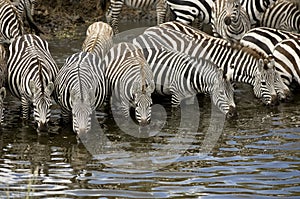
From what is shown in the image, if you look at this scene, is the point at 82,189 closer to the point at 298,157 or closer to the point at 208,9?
the point at 298,157

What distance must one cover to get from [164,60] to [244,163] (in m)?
3.78

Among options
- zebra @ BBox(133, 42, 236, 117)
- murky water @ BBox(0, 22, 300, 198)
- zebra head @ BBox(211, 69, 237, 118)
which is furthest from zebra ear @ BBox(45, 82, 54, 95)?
zebra head @ BBox(211, 69, 237, 118)

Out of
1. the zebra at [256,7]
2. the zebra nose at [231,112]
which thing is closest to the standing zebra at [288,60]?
the zebra nose at [231,112]

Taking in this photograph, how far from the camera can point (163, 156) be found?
10609 millimetres

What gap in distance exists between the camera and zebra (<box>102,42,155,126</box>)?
1180cm

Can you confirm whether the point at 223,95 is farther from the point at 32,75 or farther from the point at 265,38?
the point at 32,75

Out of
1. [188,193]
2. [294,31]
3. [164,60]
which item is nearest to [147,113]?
[164,60]

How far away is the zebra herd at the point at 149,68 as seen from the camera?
11773 millimetres

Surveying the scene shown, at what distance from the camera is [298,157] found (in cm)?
1046

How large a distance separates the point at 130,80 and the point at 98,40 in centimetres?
193

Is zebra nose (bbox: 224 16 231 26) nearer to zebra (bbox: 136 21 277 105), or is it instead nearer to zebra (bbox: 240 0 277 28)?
zebra (bbox: 136 21 277 105)

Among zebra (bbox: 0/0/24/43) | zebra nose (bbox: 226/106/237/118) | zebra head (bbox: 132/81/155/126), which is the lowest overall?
zebra nose (bbox: 226/106/237/118)

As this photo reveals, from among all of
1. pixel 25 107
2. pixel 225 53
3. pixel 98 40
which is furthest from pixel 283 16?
pixel 25 107

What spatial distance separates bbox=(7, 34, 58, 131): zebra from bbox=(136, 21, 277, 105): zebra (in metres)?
2.51
